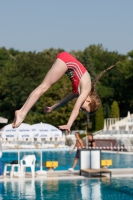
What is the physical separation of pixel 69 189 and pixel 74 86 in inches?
416

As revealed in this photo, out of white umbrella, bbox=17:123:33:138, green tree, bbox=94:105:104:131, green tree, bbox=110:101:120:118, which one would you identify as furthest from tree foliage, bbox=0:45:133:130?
white umbrella, bbox=17:123:33:138

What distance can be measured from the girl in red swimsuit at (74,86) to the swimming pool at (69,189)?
864 cm

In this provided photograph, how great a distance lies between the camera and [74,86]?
529 centimetres

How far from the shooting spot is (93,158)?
18.6 meters

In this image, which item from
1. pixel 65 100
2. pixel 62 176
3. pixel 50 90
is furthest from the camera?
pixel 50 90

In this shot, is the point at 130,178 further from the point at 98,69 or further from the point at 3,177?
the point at 98,69

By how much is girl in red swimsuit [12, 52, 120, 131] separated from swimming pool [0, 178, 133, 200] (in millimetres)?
8637

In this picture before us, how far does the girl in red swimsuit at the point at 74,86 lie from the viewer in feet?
16.6

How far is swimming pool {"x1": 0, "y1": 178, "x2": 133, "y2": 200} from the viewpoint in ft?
45.8

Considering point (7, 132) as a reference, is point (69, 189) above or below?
below

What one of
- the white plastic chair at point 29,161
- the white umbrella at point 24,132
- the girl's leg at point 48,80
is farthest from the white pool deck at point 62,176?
the girl's leg at point 48,80

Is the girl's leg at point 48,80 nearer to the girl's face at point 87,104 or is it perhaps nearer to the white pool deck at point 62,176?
the girl's face at point 87,104

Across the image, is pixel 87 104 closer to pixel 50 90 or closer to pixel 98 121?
pixel 98 121

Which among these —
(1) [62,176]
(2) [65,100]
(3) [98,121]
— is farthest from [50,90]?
(2) [65,100]
